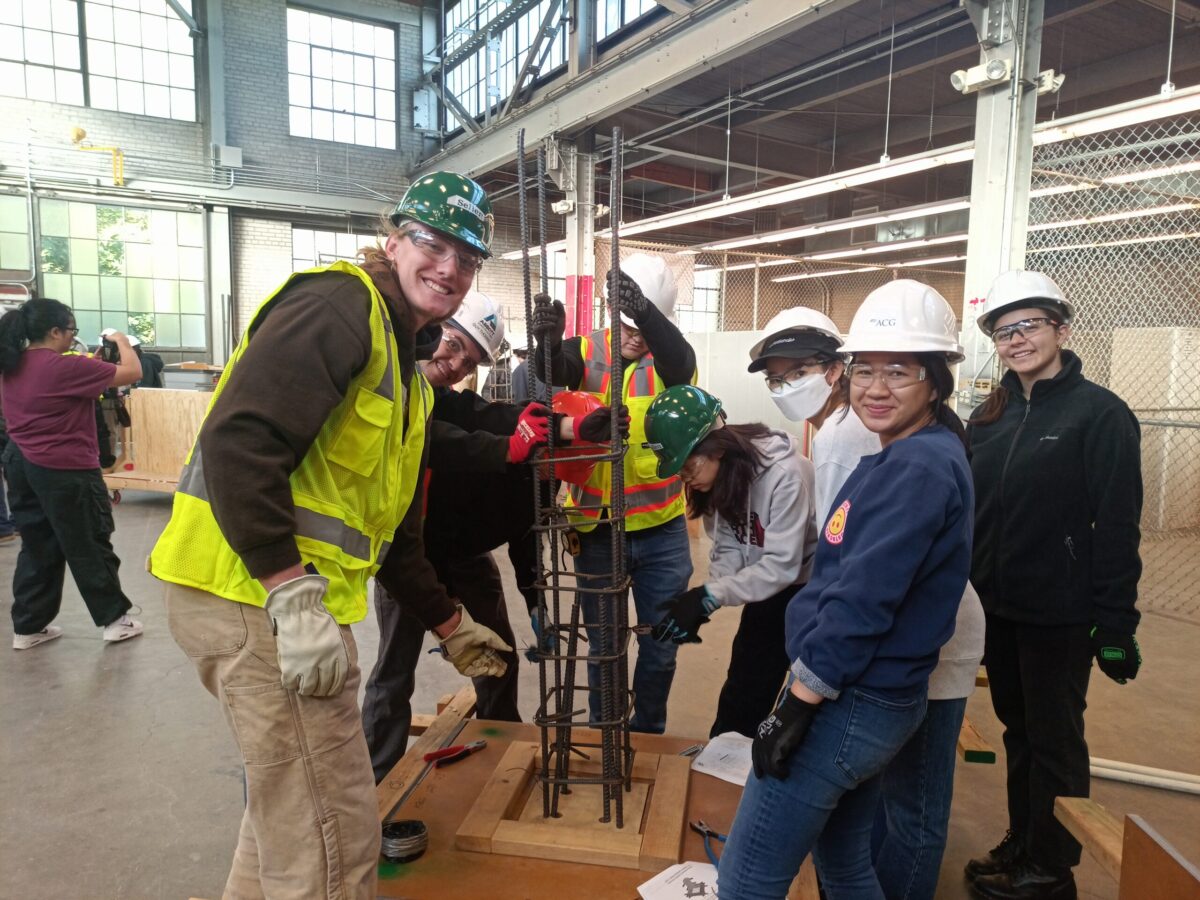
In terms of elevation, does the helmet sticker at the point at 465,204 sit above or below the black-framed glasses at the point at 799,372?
above

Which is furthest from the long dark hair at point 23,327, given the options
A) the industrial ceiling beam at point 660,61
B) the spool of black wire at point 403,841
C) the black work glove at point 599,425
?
the industrial ceiling beam at point 660,61

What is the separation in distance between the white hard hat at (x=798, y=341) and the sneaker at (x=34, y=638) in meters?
4.40

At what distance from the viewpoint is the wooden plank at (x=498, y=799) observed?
194cm

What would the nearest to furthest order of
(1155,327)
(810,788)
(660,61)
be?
(810,788), (660,61), (1155,327)

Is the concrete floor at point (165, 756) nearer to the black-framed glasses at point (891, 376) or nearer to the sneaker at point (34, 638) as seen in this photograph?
the sneaker at point (34, 638)

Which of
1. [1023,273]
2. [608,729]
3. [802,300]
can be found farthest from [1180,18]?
[802,300]

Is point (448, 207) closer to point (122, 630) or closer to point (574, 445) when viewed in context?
point (574, 445)

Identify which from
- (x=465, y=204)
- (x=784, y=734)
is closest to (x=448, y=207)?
(x=465, y=204)

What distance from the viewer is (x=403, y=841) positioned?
1.90 metres

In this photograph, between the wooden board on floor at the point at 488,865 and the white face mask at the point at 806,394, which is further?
the white face mask at the point at 806,394

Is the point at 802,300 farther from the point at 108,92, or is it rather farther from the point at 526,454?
the point at 526,454

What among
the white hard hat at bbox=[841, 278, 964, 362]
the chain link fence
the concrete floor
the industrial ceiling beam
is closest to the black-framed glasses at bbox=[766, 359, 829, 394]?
the white hard hat at bbox=[841, 278, 964, 362]

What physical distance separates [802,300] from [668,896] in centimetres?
1744

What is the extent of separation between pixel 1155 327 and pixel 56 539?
31.6 ft
